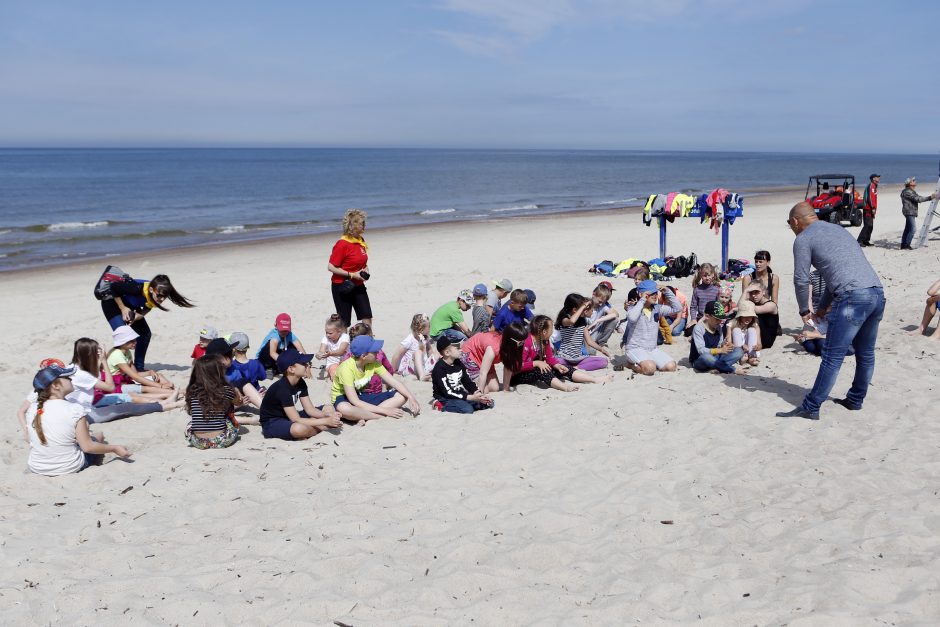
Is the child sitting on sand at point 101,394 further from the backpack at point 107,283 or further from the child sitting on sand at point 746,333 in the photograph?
the child sitting on sand at point 746,333

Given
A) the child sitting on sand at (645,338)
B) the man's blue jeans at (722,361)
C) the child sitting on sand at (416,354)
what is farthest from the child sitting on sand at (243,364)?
the man's blue jeans at (722,361)

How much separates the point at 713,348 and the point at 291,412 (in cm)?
436

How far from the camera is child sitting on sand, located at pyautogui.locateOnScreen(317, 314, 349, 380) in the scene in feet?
25.9

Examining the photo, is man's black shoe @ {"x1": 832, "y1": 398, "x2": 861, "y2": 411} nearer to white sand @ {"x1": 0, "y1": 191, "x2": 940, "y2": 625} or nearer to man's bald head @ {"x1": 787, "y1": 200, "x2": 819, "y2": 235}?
white sand @ {"x1": 0, "y1": 191, "x2": 940, "y2": 625}

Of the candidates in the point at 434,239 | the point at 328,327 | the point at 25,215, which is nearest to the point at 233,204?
the point at 25,215

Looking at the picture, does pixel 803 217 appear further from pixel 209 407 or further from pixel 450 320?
pixel 209 407

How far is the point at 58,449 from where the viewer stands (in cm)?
539

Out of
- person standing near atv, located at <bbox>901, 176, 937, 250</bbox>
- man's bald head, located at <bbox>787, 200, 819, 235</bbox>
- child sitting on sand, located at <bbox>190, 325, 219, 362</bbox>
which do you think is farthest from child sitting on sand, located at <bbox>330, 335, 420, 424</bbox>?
person standing near atv, located at <bbox>901, 176, 937, 250</bbox>

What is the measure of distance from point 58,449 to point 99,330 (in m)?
5.43

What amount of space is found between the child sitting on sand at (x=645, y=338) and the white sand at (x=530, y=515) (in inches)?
10.2

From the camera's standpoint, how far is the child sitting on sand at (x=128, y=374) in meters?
7.32

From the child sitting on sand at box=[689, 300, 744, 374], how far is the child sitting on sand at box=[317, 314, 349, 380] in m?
3.77

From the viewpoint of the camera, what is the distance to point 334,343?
317 inches

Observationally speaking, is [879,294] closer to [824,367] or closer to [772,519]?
[824,367]
